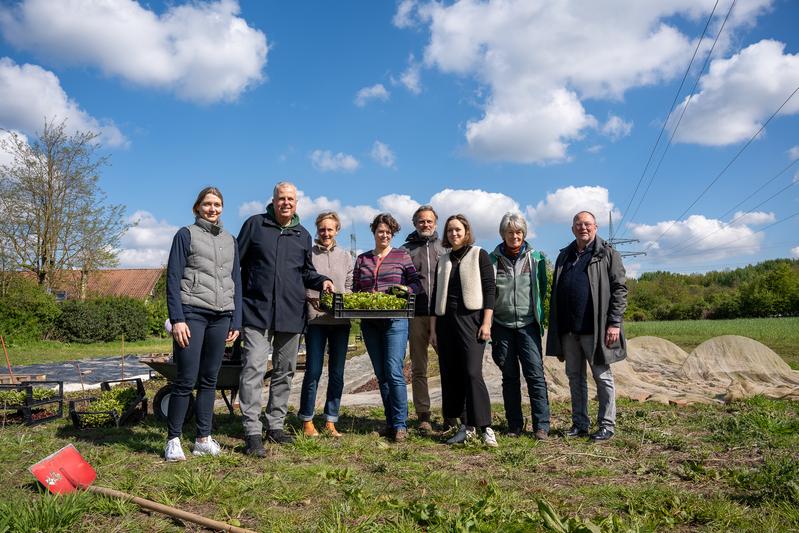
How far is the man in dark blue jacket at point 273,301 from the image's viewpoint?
4250 millimetres

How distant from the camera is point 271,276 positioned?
4.30 metres

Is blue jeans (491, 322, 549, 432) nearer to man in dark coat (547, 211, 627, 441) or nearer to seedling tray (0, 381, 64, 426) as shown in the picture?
man in dark coat (547, 211, 627, 441)

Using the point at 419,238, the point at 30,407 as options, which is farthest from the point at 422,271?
the point at 30,407

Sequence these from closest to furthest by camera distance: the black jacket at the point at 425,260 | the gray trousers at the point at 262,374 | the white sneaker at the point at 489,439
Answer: the gray trousers at the point at 262,374 < the white sneaker at the point at 489,439 < the black jacket at the point at 425,260

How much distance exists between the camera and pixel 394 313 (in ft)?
14.4

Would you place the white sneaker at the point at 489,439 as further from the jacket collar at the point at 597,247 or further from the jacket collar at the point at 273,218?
the jacket collar at the point at 273,218

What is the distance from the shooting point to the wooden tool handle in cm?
261

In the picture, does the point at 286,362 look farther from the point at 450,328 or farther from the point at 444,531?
the point at 444,531

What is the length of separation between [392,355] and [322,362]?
628mm

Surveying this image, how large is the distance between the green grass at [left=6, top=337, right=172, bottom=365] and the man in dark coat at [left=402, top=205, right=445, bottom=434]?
43.7 ft

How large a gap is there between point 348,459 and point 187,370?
1.32 metres

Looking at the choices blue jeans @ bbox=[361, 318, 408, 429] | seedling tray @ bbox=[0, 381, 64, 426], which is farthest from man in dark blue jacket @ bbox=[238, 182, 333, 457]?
seedling tray @ bbox=[0, 381, 64, 426]

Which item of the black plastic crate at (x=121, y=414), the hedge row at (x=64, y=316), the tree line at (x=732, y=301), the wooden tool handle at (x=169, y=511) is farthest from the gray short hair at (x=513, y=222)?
the tree line at (x=732, y=301)

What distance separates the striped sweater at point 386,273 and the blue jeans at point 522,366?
86 cm
